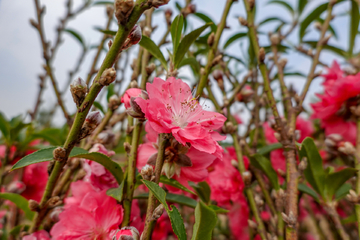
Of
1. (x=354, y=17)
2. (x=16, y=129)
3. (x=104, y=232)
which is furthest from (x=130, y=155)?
(x=354, y=17)

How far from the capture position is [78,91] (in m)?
0.50

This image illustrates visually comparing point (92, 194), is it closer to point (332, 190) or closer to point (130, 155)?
point (130, 155)

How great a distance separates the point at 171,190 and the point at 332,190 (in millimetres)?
494

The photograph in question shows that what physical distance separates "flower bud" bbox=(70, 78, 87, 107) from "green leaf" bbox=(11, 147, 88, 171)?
125mm

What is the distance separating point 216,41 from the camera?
0.86 metres

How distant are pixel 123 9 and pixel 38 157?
0.35m

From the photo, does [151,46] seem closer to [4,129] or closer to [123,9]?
[123,9]

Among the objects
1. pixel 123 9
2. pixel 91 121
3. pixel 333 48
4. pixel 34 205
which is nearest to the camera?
pixel 123 9

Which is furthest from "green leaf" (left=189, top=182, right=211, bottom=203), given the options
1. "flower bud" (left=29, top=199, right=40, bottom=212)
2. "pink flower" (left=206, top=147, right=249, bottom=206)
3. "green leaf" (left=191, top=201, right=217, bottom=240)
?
"flower bud" (left=29, top=199, right=40, bottom=212)

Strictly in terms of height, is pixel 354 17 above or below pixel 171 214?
above

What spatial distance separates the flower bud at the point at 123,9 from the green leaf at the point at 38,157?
0.30 m

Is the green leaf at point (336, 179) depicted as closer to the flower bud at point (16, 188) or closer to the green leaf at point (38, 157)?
the green leaf at point (38, 157)

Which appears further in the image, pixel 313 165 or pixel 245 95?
pixel 245 95

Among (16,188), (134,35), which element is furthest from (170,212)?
(16,188)
